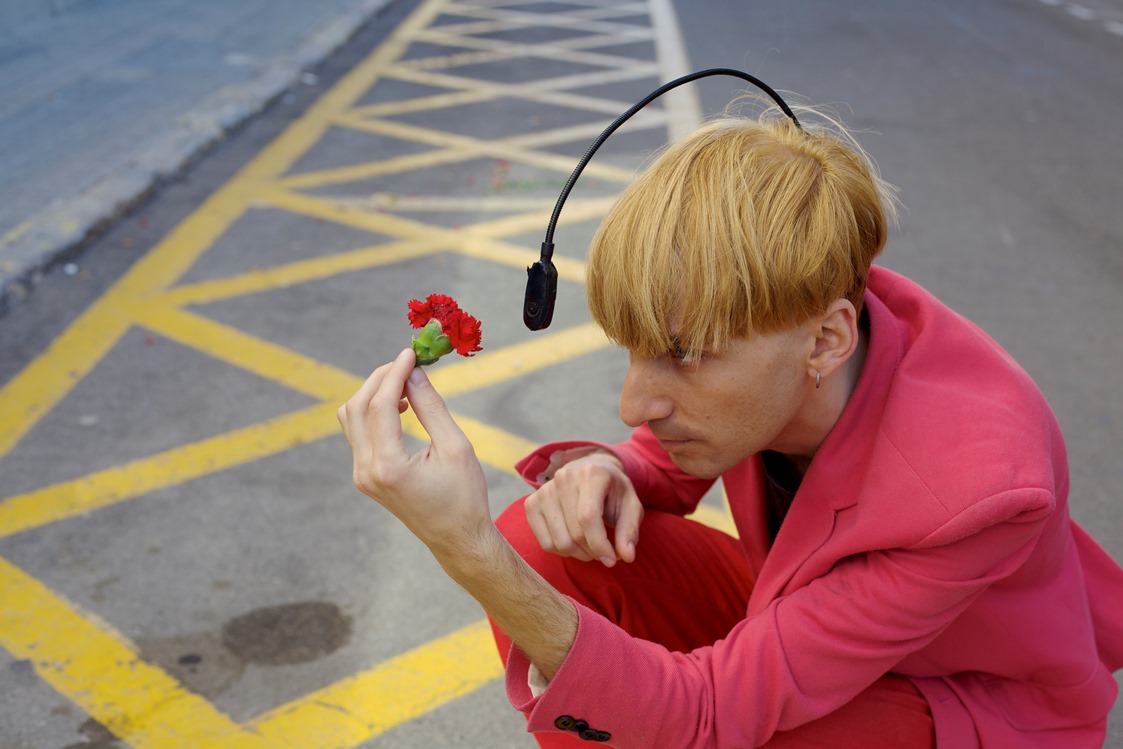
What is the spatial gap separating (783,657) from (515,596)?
405 millimetres

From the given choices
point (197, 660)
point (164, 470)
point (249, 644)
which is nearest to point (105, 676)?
point (197, 660)

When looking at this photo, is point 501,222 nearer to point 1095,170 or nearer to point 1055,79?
point 1095,170

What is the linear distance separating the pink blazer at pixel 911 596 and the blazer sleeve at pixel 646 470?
0.41m

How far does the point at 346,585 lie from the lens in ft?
9.53

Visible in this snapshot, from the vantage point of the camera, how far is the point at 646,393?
167 centimetres

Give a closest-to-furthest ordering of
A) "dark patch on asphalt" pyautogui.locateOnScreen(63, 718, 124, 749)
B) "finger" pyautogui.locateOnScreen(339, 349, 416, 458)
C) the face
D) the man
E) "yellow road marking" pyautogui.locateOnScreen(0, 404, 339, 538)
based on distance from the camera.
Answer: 1. "finger" pyautogui.locateOnScreen(339, 349, 416, 458)
2. the man
3. the face
4. "dark patch on asphalt" pyautogui.locateOnScreen(63, 718, 124, 749)
5. "yellow road marking" pyautogui.locateOnScreen(0, 404, 339, 538)

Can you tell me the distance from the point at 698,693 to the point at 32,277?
3.99 meters

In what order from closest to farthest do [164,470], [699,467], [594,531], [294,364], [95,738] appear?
[699,467]
[594,531]
[95,738]
[164,470]
[294,364]

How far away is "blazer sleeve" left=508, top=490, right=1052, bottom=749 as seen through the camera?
1536 millimetres

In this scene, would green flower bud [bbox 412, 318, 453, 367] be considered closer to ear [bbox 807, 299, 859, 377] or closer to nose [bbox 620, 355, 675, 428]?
nose [bbox 620, 355, 675, 428]

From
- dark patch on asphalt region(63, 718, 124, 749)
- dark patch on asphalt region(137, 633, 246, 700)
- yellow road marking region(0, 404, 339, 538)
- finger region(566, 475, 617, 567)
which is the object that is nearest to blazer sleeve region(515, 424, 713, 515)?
finger region(566, 475, 617, 567)

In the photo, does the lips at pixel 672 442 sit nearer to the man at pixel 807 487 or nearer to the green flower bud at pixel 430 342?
the man at pixel 807 487

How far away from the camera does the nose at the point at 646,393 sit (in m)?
1.65

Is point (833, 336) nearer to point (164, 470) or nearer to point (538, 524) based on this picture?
point (538, 524)
